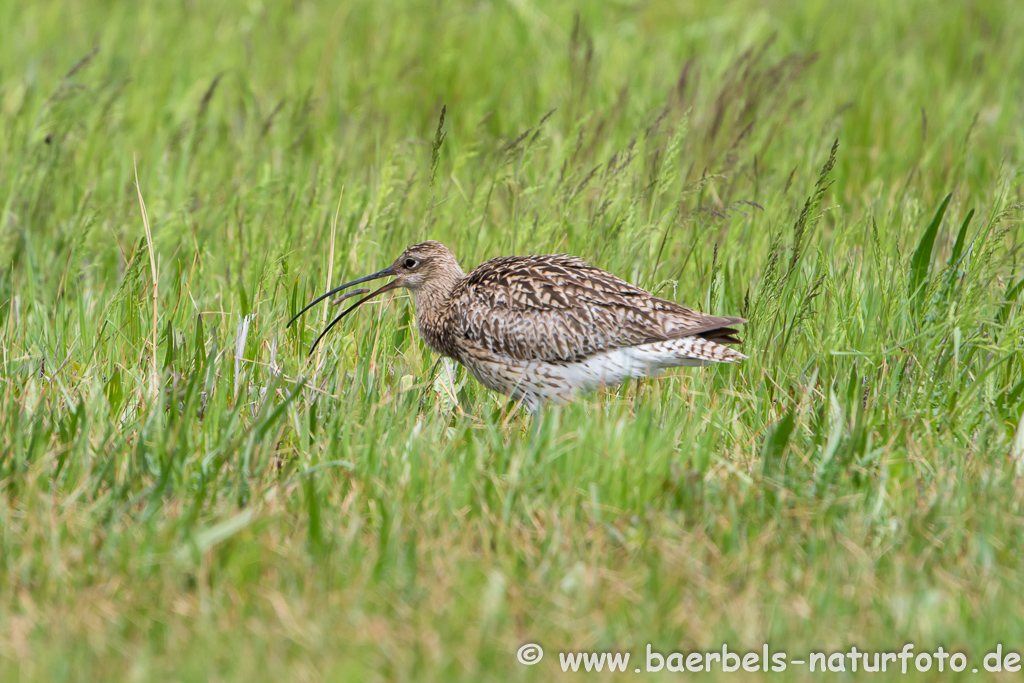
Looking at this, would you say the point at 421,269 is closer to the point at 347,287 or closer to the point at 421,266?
the point at 421,266

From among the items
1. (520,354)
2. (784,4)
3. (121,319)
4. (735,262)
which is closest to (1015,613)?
(520,354)

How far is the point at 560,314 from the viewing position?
4.91m

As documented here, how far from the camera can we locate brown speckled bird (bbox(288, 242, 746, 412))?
15.5ft

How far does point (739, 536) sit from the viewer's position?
3553 millimetres

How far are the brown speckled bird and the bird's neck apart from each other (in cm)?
1

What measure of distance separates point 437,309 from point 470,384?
0.39 metres

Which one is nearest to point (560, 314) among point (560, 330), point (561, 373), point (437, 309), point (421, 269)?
point (560, 330)

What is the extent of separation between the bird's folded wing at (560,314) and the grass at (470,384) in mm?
262

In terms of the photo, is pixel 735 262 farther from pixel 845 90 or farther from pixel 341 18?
pixel 341 18

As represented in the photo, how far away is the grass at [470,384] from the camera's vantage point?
3.12 m

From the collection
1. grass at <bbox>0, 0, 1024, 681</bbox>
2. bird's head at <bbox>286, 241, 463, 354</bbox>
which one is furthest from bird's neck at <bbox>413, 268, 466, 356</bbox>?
grass at <bbox>0, 0, 1024, 681</bbox>

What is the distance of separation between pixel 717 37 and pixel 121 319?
5849mm

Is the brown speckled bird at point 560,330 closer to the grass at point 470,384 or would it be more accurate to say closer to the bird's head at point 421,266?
the grass at point 470,384

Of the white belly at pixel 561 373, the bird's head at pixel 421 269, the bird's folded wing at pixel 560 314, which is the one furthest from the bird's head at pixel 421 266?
the white belly at pixel 561 373
